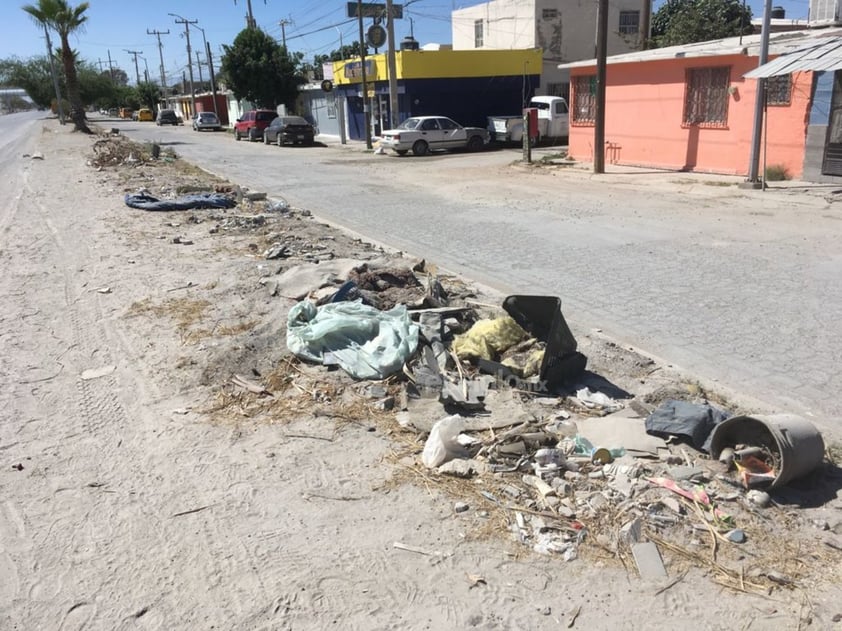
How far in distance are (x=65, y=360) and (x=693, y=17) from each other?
33.7 metres

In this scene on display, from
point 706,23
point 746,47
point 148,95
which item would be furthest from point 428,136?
point 148,95

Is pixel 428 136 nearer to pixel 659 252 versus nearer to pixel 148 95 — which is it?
pixel 659 252

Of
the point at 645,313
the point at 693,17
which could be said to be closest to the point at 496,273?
the point at 645,313

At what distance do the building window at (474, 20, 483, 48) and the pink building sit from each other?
66.5ft

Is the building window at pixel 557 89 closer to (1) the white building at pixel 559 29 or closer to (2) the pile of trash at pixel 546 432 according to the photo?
(1) the white building at pixel 559 29

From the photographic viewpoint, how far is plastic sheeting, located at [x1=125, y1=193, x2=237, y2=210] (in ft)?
47.3

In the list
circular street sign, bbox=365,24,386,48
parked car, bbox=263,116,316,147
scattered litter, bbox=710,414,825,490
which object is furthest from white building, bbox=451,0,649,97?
scattered litter, bbox=710,414,825,490

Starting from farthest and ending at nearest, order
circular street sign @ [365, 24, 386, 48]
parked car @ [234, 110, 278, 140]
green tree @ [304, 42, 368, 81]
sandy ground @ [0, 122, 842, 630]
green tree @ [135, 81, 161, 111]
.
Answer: green tree @ [135, 81, 161, 111] → green tree @ [304, 42, 368, 81] → parked car @ [234, 110, 278, 140] → circular street sign @ [365, 24, 386, 48] → sandy ground @ [0, 122, 842, 630]

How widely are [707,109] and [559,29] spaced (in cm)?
2041

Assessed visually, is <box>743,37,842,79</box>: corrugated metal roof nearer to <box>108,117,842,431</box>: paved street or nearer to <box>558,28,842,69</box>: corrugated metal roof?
<box>558,28,842,69</box>: corrugated metal roof

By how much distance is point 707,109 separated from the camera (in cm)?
1775

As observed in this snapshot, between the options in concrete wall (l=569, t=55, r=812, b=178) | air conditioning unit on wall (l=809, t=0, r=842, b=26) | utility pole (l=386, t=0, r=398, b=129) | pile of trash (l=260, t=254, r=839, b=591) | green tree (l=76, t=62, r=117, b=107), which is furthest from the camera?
green tree (l=76, t=62, r=117, b=107)

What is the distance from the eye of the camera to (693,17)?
32156mm

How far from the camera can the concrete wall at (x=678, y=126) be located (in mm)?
15398
